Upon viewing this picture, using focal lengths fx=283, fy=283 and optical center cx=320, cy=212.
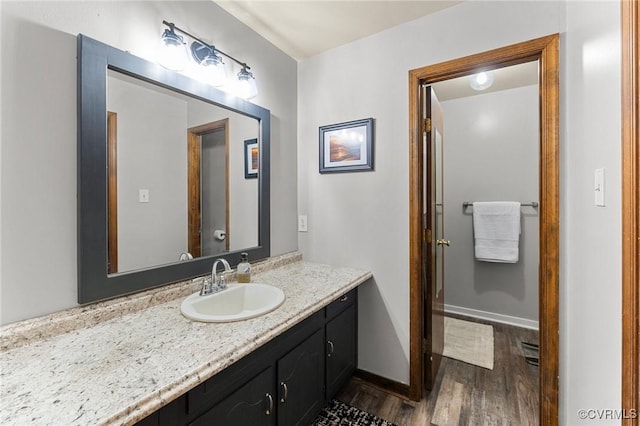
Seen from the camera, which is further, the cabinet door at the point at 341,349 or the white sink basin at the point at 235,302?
the cabinet door at the point at 341,349

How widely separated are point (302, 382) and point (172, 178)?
1.18m

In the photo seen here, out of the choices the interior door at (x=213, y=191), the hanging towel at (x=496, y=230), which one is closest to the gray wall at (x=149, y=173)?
the interior door at (x=213, y=191)

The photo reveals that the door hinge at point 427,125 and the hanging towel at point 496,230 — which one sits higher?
the door hinge at point 427,125

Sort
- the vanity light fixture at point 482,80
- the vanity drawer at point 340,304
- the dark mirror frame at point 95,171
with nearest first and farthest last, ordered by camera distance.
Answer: the dark mirror frame at point 95,171 → the vanity drawer at point 340,304 → the vanity light fixture at point 482,80

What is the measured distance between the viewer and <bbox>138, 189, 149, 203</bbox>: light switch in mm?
1292

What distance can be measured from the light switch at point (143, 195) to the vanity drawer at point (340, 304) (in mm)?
1051

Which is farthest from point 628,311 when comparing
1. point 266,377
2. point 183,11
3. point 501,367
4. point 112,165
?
point 183,11

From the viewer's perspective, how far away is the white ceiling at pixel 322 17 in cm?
161

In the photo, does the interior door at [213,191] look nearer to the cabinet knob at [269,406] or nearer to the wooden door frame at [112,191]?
the wooden door frame at [112,191]

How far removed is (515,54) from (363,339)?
6.36 ft

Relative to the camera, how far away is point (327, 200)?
2113 millimetres

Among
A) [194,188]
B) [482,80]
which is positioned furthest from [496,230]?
[194,188]

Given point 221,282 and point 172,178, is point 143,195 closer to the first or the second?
point 172,178

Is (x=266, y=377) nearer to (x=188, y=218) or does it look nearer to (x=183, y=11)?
(x=188, y=218)
